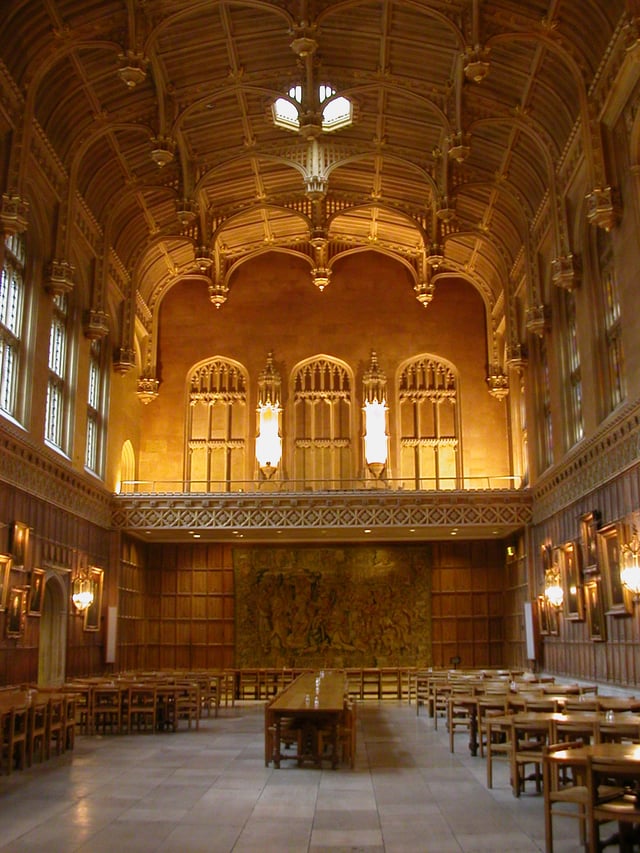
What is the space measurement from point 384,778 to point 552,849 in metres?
4.05

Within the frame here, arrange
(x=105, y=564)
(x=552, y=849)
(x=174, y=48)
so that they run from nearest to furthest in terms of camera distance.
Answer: (x=552, y=849) → (x=174, y=48) → (x=105, y=564)

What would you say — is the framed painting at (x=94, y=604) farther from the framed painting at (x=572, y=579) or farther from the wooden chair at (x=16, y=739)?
the framed painting at (x=572, y=579)

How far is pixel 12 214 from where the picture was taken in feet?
54.3

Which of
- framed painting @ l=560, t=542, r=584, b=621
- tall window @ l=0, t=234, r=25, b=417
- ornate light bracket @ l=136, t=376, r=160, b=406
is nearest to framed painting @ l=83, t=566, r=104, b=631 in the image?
tall window @ l=0, t=234, r=25, b=417

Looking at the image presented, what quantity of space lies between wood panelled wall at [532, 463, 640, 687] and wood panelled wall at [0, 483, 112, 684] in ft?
37.1

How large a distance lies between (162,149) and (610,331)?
34.4 feet

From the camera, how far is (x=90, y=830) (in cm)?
809

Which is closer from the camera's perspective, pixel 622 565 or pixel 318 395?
pixel 622 565

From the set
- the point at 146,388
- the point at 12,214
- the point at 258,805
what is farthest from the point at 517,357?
the point at 258,805

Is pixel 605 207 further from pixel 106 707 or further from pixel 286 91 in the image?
pixel 106 707

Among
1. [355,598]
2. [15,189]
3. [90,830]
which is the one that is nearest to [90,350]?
[15,189]

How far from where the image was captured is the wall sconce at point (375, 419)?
28.2 m

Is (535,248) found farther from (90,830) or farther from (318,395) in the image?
(90,830)

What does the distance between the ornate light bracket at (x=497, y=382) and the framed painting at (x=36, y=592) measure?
15.4 m
